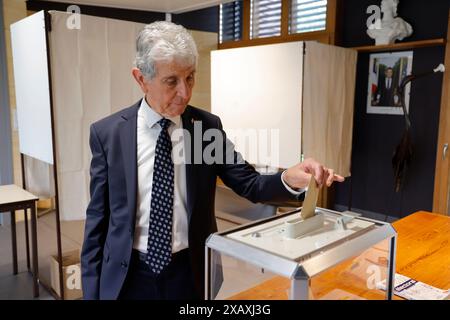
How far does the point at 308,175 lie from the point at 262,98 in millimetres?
2603

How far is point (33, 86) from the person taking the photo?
264 cm

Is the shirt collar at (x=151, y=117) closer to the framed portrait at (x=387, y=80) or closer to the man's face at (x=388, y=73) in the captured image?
the framed portrait at (x=387, y=80)

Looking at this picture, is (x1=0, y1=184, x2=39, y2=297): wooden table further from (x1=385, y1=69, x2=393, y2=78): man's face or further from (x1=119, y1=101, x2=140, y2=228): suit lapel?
(x1=385, y1=69, x2=393, y2=78): man's face

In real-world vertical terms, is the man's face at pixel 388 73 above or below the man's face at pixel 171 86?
above

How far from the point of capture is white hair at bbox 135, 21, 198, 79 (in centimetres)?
112

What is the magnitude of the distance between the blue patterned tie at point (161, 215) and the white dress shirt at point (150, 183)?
0.08ft

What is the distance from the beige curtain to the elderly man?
2.16 metres

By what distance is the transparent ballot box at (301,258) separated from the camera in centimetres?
76

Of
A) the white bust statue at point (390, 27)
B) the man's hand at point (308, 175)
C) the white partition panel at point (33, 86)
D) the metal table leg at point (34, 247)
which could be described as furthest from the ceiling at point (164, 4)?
the man's hand at point (308, 175)

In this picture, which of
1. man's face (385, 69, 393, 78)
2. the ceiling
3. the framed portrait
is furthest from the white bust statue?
the ceiling

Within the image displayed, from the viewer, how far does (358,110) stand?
13.7 feet

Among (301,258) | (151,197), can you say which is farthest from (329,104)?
(301,258)
